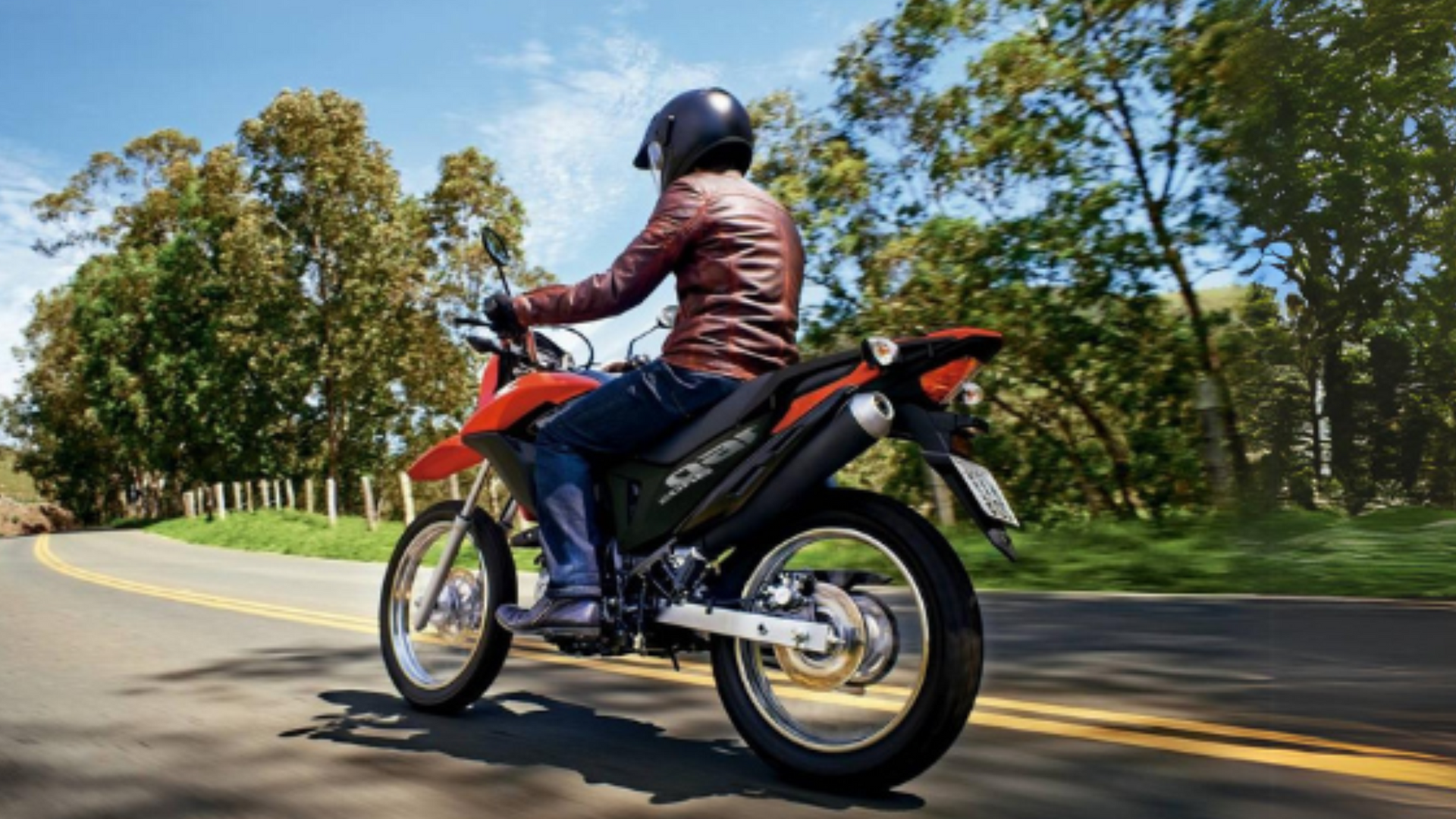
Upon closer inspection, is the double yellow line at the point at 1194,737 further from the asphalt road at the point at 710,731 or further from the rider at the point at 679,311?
the rider at the point at 679,311

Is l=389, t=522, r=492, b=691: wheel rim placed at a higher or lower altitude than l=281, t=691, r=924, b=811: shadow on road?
higher

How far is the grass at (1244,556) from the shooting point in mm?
8312

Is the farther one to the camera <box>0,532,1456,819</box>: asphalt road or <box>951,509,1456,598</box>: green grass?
<box>951,509,1456,598</box>: green grass

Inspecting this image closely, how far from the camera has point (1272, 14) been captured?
12.1 m

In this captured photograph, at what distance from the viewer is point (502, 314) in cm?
427

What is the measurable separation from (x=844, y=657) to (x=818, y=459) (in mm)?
529

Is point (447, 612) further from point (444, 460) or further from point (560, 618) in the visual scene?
point (560, 618)

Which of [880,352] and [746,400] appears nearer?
[880,352]

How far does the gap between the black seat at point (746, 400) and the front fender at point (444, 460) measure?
1029mm

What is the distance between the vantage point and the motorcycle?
308 cm

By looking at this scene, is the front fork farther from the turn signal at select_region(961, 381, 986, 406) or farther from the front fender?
the turn signal at select_region(961, 381, 986, 406)

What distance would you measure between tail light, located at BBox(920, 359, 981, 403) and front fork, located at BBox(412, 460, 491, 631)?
6.41 ft

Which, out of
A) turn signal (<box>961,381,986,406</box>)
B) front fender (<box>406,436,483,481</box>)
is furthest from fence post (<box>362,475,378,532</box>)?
turn signal (<box>961,381,986,406</box>)

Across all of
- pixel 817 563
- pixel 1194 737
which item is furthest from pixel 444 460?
pixel 1194 737
